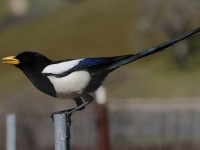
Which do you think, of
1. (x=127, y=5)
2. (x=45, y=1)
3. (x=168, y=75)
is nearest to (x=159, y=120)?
(x=168, y=75)

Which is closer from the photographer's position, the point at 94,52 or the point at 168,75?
the point at 168,75

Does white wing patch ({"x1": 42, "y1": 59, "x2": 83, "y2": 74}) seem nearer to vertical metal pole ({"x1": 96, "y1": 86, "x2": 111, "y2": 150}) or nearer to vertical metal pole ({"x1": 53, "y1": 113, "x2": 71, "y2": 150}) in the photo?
vertical metal pole ({"x1": 53, "y1": 113, "x2": 71, "y2": 150})

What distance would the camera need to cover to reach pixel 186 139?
35.6ft

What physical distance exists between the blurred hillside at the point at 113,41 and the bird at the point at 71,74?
12.4 metres

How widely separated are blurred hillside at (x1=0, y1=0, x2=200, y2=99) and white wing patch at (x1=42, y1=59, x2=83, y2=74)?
12.4 metres

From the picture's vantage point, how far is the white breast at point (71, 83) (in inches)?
174

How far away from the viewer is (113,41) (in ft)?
138

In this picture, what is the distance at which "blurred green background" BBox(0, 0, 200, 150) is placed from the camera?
14.0 m

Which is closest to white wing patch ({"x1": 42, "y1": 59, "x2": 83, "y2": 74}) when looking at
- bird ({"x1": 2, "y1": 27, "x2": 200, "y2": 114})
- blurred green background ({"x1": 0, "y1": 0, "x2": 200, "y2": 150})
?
bird ({"x1": 2, "y1": 27, "x2": 200, "y2": 114})

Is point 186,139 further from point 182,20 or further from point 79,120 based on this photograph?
point 182,20

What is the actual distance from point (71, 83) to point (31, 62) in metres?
0.26

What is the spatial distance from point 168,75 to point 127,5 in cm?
1979

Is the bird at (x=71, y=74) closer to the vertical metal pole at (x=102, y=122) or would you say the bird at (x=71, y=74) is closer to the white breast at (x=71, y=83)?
the white breast at (x=71, y=83)

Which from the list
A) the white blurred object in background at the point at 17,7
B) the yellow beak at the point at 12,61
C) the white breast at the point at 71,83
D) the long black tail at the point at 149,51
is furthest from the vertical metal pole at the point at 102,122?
the white blurred object in background at the point at 17,7
